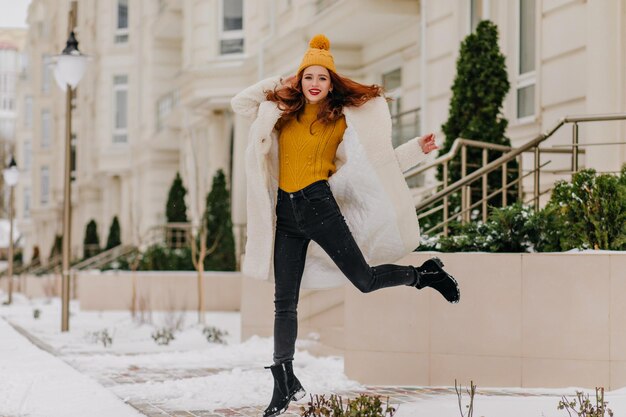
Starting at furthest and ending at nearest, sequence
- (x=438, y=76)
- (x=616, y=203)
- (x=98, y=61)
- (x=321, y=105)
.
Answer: (x=98, y=61) → (x=438, y=76) → (x=616, y=203) → (x=321, y=105)

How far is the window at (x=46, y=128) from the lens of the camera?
51.7 metres

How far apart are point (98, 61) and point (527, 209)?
29984mm

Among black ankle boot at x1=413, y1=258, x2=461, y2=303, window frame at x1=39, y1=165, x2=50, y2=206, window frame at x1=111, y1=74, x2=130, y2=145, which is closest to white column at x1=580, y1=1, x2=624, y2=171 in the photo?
black ankle boot at x1=413, y1=258, x2=461, y2=303

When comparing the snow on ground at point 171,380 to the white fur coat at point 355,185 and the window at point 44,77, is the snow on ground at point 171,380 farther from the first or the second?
the window at point 44,77

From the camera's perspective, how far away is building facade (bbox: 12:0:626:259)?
448 inches

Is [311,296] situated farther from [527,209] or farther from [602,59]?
[602,59]

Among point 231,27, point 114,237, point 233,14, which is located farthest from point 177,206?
point 114,237

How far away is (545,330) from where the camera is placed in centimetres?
759

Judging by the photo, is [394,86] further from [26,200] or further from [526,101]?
[26,200]

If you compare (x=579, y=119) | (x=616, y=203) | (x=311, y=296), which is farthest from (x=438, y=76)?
A: (x=616, y=203)

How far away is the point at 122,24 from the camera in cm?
3538

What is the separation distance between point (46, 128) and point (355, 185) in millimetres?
48142

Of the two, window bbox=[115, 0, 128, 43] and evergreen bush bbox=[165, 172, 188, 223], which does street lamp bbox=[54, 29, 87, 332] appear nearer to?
evergreen bush bbox=[165, 172, 188, 223]

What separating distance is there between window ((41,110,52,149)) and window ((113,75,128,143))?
16963 millimetres
